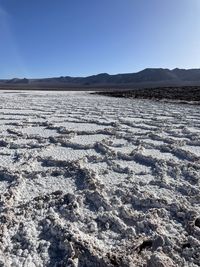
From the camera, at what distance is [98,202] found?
8.35 feet

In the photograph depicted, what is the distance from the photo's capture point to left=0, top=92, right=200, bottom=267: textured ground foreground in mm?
1920

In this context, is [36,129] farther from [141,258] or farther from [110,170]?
[141,258]

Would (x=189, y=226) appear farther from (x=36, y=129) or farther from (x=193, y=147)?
(x=36, y=129)

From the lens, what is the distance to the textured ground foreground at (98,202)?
1.92 m

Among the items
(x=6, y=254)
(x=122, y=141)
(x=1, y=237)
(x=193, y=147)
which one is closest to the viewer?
(x=6, y=254)

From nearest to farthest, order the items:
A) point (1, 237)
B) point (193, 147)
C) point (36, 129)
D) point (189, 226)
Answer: point (1, 237)
point (189, 226)
point (193, 147)
point (36, 129)

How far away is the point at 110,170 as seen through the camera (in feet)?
10.9

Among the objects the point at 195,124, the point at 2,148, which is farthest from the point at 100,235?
the point at 195,124

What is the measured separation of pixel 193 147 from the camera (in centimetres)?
443

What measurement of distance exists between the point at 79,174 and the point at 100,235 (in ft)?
3.60

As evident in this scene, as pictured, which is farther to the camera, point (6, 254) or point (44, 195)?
point (44, 195)

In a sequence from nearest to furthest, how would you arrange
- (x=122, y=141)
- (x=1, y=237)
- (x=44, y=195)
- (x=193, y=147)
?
(x=1, y=237) < (x=44, y=195) < (x=193, y=147) < (x=122, y=141)

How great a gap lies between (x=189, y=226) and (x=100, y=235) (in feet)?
1.78

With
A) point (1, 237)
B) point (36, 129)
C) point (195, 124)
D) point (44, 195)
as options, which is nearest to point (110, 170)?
point (44, 195)
